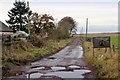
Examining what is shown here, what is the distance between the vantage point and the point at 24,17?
73.9 meters

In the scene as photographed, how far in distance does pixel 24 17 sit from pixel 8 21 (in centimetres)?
435

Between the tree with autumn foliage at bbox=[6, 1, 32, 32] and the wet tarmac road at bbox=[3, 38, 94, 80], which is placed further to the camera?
the tree with autumn foliage at bbox=[6, 1, 32, 32]

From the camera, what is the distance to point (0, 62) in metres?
20.0

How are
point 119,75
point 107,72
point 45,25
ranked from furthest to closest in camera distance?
point 45,25 < point 107,72 < point 119,75

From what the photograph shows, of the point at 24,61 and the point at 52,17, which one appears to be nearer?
the point at 24,61

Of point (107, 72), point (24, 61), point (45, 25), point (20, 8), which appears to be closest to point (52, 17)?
point (45, 25)

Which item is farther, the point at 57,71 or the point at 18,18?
the point at 18,18

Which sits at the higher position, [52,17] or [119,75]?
[52,17]

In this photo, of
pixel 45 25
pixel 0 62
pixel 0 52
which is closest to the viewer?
pixel 0 62

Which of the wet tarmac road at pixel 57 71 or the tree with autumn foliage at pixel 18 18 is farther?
the tree with autumn foliage at pixel 18 18

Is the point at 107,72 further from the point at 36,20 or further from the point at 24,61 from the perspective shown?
the point at 36,20

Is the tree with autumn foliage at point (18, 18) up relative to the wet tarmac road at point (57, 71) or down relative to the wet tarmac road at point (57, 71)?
up

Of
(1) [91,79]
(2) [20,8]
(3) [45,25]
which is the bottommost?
(1) [91,79]

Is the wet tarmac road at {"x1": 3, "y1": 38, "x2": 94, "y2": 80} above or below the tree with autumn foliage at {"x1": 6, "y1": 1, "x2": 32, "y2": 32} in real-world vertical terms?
below
